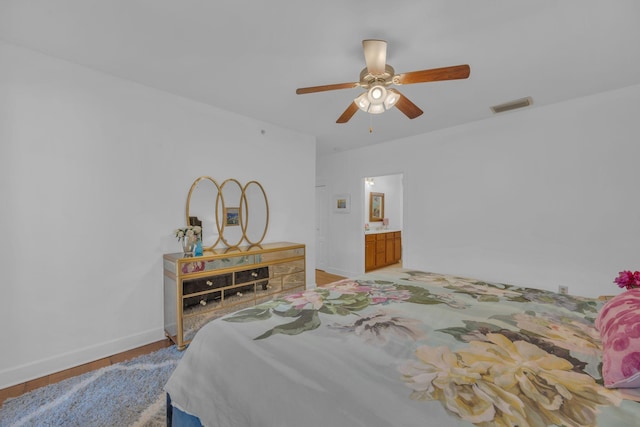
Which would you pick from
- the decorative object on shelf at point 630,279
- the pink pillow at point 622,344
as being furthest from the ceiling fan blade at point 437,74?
the decorative object on shelf at point 630,279

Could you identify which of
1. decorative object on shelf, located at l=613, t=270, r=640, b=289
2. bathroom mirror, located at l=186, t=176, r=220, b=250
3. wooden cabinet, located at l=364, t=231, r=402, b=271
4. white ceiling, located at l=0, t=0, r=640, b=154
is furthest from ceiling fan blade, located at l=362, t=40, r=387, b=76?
wooden cabinet, located at l=364, t=231, r=402, b=271

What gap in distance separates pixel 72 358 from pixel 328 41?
3.30 meters

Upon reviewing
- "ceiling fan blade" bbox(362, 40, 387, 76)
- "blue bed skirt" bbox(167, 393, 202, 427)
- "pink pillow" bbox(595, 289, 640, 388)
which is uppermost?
"ceiling fan blade" bbox(362, 40, 387, 76)

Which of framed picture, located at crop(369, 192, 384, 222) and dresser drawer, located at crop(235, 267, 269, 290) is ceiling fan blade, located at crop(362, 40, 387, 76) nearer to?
dresser drawer, located at crop(235, 267, 269, 290)

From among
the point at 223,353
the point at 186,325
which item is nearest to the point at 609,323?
the point at 223,353

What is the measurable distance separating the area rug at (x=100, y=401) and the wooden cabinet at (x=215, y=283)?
1.49 feet

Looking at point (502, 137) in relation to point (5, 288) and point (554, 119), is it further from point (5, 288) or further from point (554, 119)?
point (5, 288)

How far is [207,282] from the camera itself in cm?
274

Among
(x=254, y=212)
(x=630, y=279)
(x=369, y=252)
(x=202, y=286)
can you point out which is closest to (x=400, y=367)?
(x=630, y=279)

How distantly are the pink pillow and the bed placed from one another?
0.05 m

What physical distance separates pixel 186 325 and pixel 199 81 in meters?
2.34

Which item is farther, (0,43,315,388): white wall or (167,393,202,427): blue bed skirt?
(0,43,315,388): white wall

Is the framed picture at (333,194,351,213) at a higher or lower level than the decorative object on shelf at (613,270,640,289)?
higher

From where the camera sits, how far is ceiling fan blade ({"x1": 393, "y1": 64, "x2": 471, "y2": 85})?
5.56 ft
